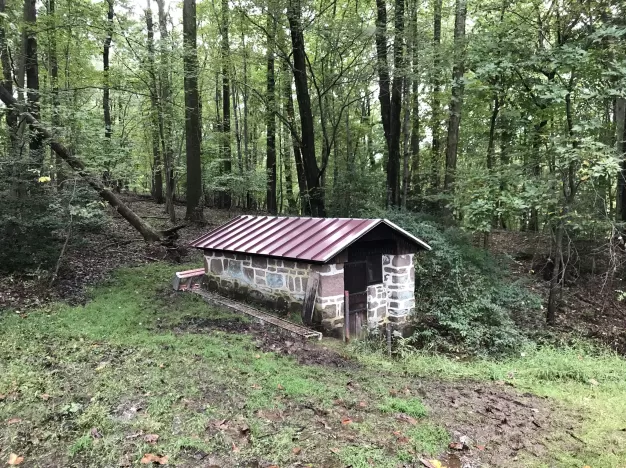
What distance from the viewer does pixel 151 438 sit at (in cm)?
302

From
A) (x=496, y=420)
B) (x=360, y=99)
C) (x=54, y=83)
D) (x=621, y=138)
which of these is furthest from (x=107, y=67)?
(x=496, y=420)

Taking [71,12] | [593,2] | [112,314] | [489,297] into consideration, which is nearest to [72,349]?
[112,314]

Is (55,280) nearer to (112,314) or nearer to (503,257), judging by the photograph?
(112,314)

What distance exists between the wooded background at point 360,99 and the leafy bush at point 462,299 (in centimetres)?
73

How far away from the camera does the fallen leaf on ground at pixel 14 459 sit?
2.76 meters

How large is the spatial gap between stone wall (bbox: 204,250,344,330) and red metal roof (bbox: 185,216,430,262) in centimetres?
20

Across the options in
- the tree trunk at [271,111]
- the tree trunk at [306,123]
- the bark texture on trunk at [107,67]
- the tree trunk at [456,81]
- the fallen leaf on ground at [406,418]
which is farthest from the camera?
the tree trunk at [306,123]

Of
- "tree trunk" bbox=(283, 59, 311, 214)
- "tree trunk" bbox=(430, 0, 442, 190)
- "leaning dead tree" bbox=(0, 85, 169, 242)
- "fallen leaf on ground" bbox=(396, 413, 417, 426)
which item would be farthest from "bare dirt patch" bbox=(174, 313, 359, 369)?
"tree trunk" bbox=(430, 0, 442, 190)

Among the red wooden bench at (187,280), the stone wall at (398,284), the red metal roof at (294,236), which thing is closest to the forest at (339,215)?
the red wooden bench at (187,280)

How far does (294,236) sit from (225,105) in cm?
1241

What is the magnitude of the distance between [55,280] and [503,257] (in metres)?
10.9

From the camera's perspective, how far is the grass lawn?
9.91 feet

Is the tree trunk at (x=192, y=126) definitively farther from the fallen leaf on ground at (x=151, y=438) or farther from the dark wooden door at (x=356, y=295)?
the fallen leaf on ground at (x=151, y=438)

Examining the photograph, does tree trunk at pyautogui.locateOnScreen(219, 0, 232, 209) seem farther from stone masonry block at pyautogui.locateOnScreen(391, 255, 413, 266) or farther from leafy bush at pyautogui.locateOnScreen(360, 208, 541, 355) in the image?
stone masonry block at pyautogui.locateOnScreen(391, 255, 413, 266)
